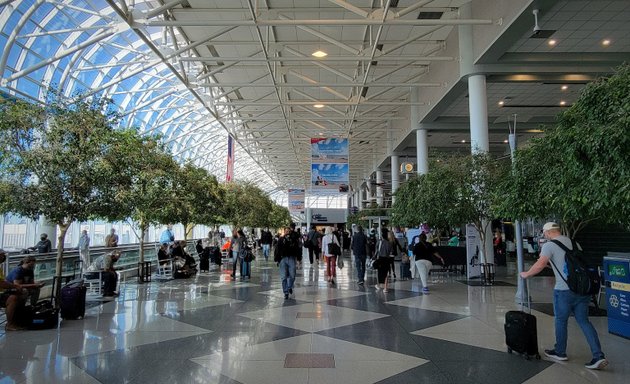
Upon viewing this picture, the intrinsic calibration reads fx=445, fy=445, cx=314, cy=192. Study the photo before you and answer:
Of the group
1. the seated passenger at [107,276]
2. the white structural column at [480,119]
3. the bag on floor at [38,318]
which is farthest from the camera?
the white structural column at [480,119]

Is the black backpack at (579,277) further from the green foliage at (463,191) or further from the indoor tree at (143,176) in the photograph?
the indoor tree at (143,176)

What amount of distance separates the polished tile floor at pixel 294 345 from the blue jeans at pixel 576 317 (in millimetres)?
252

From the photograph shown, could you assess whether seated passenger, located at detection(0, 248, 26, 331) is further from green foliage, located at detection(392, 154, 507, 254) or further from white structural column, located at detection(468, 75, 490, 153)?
white structural column, located at detection(468, 75, 490, 153)

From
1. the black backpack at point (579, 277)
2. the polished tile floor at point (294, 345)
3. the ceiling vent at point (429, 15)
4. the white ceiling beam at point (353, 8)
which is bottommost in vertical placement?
the polished tile floor at point (294, 345)

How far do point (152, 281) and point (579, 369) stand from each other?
43.7 feet

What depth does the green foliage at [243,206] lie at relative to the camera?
2486 centimetres

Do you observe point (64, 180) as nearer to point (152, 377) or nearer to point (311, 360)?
point (152, 377)

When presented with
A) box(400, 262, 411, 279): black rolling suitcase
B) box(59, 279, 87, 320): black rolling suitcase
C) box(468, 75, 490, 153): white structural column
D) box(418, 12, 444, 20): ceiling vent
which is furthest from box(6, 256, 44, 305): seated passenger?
box(418, 12, 444, 20): ceiling vent

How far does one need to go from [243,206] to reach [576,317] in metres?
23.6

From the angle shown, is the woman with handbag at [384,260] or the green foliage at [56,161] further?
the woman with handbag at [384,260]

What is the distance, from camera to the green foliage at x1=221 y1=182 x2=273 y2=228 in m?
24.9

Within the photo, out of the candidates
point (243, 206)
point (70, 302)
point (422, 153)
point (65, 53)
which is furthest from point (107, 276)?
point (422, 153)

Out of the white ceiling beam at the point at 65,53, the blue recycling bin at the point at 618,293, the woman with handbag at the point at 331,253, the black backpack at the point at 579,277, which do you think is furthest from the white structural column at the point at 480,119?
the white ceiling beam at the point at 65,53

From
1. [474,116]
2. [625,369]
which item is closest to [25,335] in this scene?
[625,369]
